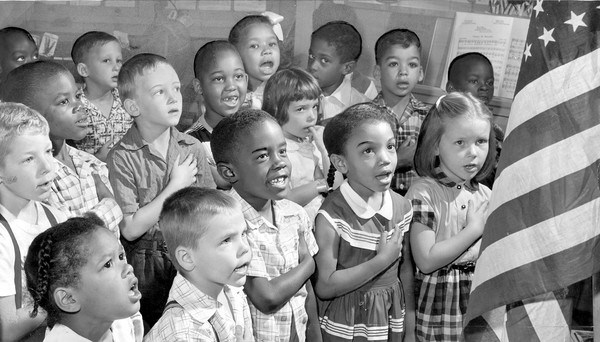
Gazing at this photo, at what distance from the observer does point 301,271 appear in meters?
3.64

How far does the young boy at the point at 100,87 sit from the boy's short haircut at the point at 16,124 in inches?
52.6

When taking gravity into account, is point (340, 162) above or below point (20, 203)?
above

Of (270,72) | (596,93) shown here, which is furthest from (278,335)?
(270,72)

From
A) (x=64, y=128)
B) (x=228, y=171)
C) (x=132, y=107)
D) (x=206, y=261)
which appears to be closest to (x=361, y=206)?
(x=228, y=171)

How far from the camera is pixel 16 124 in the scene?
10.9ft

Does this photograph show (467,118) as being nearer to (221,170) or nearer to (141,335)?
(221,170)

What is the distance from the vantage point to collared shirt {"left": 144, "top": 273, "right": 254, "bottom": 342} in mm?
3041

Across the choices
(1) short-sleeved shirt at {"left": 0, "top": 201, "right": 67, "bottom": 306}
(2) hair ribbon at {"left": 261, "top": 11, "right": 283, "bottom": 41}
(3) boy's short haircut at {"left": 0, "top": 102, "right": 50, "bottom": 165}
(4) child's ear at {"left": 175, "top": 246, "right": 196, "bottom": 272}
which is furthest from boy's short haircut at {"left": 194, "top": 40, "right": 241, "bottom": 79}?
(4) child's ear at {"left": 175, "top": 246, "right": 196, "bottom": 272}

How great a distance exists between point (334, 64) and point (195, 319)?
9.41 ft

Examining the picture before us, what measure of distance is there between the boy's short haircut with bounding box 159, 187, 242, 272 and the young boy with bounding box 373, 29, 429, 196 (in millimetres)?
2017

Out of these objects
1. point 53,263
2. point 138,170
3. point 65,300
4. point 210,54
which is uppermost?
point 210,54

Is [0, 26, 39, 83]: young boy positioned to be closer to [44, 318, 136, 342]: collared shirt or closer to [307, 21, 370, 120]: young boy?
[307, 21, 370, 120]: young boy

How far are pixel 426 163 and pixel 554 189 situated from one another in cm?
141

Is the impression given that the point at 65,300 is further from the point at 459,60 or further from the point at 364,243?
the point at 459,60
